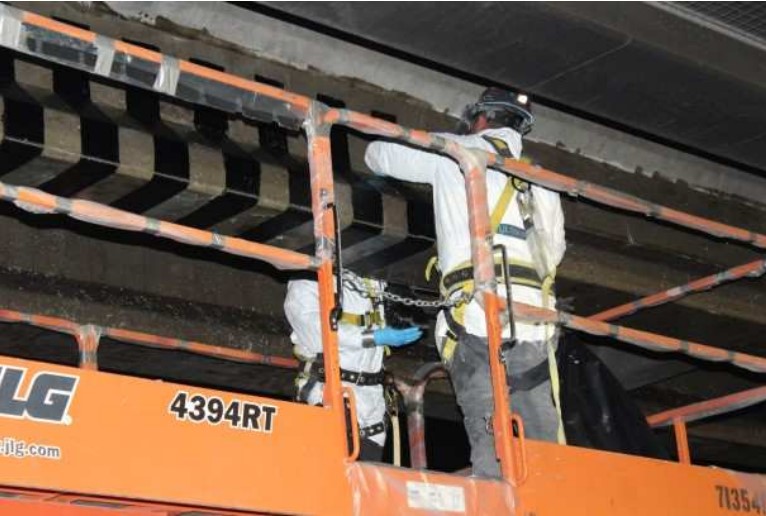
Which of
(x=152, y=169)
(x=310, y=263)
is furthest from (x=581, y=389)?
(x=152, y=169)

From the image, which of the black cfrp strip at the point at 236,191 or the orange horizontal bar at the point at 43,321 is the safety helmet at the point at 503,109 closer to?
the black cfrp strip at the point at 236,191

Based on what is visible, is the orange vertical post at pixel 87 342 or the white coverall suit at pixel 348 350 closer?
the orange vertical post at pixel 87 342

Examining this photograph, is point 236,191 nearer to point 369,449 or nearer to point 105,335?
point 105,335

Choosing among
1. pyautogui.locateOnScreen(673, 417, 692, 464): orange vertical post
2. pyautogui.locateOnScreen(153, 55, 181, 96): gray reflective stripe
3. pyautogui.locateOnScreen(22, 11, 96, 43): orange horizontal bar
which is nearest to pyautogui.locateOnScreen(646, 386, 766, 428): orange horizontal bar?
pyautogui.locateOnScreen(673, 417, 692, 464): orange vertical post

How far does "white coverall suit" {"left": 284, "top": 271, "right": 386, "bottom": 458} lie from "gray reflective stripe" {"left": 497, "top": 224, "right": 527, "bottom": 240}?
101 centimetres

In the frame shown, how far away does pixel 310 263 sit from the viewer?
15.3ft

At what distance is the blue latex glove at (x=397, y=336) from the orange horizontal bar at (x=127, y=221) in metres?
1.16

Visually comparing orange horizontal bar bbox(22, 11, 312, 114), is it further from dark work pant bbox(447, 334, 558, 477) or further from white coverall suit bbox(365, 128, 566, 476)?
dark work pant bbox(447, 334, 558, 477)

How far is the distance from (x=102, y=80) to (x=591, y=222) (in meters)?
3.54

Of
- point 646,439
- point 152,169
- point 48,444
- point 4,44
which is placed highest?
point 152,169

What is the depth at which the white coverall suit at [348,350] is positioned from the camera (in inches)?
262

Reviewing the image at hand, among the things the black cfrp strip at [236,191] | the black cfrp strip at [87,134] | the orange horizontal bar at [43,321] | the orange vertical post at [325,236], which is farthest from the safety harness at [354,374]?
the orange vertical post at [325,236]

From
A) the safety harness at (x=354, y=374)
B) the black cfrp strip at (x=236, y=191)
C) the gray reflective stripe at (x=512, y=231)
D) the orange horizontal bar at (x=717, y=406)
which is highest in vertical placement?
the black cfrp strip at (x=236, y=191)

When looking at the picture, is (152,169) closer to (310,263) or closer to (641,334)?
(310,263)
